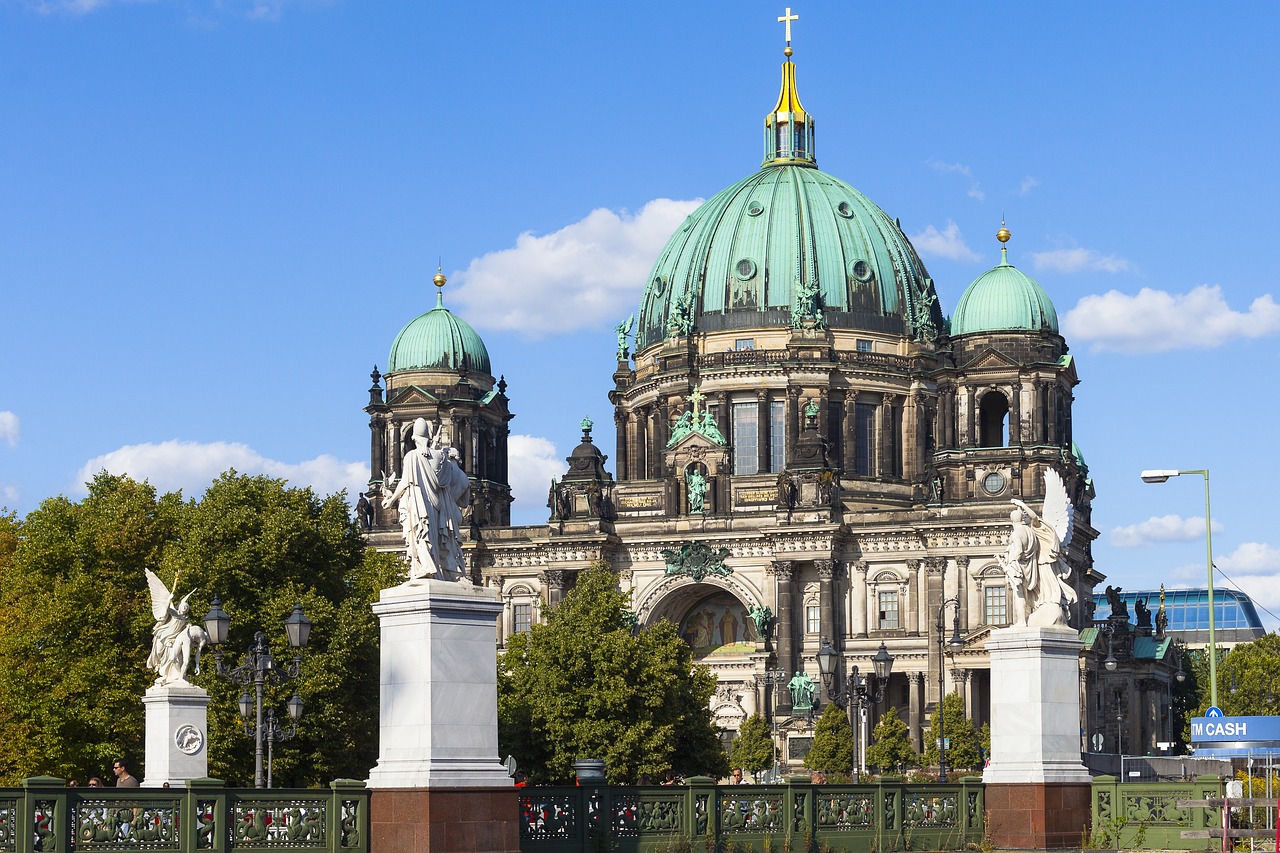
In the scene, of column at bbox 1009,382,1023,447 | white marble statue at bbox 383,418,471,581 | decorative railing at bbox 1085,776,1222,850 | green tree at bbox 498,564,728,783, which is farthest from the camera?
column at bbox 1009,382,1023,447

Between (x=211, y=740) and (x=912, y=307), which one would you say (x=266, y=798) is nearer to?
(x=211, y=740)

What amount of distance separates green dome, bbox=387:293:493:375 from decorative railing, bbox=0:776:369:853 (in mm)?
103825

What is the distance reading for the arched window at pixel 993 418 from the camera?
123m

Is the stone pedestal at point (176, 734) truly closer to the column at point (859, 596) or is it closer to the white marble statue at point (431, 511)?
the white marble statue at point (431, 511)

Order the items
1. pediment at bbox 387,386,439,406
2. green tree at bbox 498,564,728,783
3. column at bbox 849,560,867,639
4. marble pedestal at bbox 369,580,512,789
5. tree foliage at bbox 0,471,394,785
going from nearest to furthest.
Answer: marble pedestal at bbox 369,580,512,789
tree foliage at bbox 0,471,394,785
green tree at bbox 498,564,728,783
column at bbox 849,560,867,639
pediment at bbox 387,386,439,406

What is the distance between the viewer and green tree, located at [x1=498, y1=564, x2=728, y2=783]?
71.4 m

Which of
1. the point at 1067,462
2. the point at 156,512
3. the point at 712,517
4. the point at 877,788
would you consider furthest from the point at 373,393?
the point at 877,788

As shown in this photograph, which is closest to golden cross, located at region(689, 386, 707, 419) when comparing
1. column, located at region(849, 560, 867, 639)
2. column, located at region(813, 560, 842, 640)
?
column, located at region(813, 560, 842, 640)

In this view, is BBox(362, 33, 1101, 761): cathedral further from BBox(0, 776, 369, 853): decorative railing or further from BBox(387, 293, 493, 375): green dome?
BBox(0, 776, 369, 853): decorative railing

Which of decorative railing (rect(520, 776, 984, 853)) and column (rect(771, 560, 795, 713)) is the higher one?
column (rect(771, 560, 795, 713))

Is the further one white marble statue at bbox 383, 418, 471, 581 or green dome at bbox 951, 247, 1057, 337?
green dome at bbox 951, 247, 1057, 337

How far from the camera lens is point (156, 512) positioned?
72625mm

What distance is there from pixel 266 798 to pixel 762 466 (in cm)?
9669

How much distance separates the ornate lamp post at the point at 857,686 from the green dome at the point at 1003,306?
→ 21.2 metres
